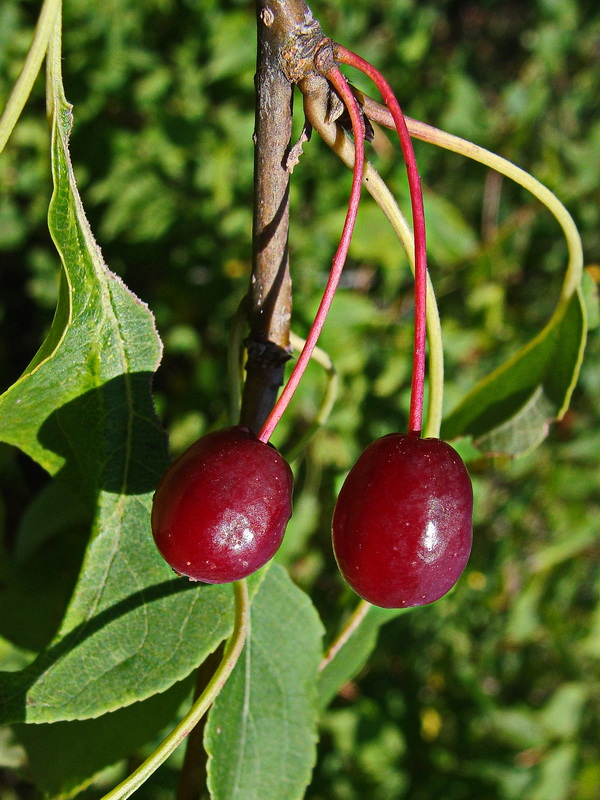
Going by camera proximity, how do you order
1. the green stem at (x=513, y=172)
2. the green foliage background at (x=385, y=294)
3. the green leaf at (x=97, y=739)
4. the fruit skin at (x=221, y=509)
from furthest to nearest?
1. the green foliage background at (x=385, y=294)
2. the green leaf at (x=97, y=739)
3. the green stem at (x=513, y=172)
4. the fruit skin at (x=221, y=509)

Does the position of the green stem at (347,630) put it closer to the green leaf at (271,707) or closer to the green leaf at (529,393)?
the green leaf at (271,707)

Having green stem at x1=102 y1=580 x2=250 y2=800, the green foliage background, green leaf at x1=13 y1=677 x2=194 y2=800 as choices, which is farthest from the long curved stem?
the green foliage background

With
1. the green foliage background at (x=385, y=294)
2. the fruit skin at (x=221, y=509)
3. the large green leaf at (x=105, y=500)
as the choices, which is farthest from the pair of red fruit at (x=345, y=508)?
the green foliage background at (x=385, y=294)

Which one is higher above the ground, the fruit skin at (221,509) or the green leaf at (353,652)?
the fruit skin at (221,509)

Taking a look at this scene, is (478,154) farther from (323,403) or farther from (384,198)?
(323,403)

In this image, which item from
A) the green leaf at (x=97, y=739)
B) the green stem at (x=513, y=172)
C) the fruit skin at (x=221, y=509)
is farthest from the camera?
the green leaf at (x=97, y=739)

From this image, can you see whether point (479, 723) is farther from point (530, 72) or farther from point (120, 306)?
point (530, 72)
